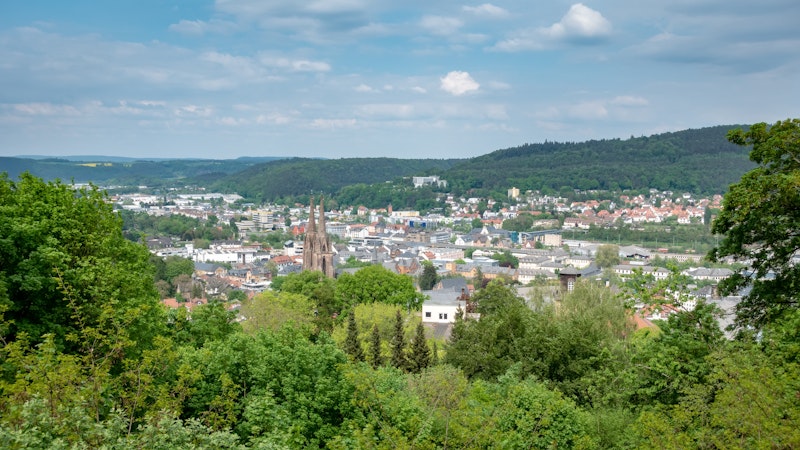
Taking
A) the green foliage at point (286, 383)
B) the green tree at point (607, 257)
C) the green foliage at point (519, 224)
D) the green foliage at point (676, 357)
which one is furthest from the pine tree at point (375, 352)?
the green foliage at point (519, 224)

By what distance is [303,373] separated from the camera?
11.4 metres

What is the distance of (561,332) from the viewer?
1853 cm

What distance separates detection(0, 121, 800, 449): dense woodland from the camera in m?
7.84

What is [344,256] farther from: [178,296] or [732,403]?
[732,403]

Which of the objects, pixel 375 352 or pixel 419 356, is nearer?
pixel 419 356

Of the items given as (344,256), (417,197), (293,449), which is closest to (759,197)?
(293,449)

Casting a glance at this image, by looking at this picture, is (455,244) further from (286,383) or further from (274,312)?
(286,383)

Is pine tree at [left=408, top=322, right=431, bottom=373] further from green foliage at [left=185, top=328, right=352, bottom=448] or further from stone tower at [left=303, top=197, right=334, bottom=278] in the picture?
stone tower at [left=303, top=197, right=334, bottom=278]

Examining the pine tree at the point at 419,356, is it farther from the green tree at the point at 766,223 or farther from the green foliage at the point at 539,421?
the green tree at the point at 766,223

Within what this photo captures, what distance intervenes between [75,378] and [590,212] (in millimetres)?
160555

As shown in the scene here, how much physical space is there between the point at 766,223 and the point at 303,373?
770cm

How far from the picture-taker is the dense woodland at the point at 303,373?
7.84 metres

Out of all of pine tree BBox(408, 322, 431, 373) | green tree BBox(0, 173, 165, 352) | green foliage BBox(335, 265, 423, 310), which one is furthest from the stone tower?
green tree BBox(0, 173, 165, 352)

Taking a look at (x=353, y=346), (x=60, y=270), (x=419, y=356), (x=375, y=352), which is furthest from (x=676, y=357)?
(x=353, y=346)
